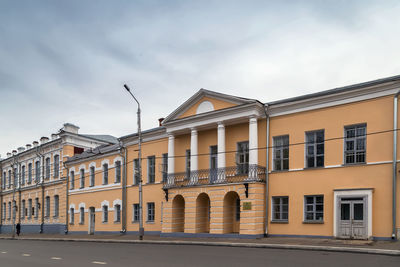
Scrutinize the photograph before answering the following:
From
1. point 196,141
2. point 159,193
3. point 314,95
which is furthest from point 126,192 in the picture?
point 314,95

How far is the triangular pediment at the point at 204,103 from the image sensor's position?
25.3m

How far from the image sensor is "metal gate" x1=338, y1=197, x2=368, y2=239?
2002 centimetres

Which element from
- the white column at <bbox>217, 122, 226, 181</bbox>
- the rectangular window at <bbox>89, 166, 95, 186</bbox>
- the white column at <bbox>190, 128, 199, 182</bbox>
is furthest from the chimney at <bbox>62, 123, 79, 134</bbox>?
the white column at <bbox>217, 122, 226, 181</bbox>

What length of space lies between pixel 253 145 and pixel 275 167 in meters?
1.74

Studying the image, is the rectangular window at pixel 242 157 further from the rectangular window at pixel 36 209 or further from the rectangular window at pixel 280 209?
the rectangular window at pixel 36 209

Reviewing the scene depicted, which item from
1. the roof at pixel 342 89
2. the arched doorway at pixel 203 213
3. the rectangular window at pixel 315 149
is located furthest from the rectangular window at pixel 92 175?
the rectangular window at pixel 315 149

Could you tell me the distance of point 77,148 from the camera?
42844mm

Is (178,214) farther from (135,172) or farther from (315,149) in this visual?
(315,149)

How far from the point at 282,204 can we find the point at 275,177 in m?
1.48

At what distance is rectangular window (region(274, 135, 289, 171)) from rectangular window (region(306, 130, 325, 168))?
1256 mm

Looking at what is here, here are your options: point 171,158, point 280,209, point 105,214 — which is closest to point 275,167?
point 280,209

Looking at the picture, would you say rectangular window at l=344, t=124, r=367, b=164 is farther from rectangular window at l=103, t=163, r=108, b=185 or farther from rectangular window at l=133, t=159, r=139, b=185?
rectangular window at l=103, t=163, r=108, b=185

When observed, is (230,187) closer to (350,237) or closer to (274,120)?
(274,120)

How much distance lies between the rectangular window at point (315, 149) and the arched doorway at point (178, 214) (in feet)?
30.0
